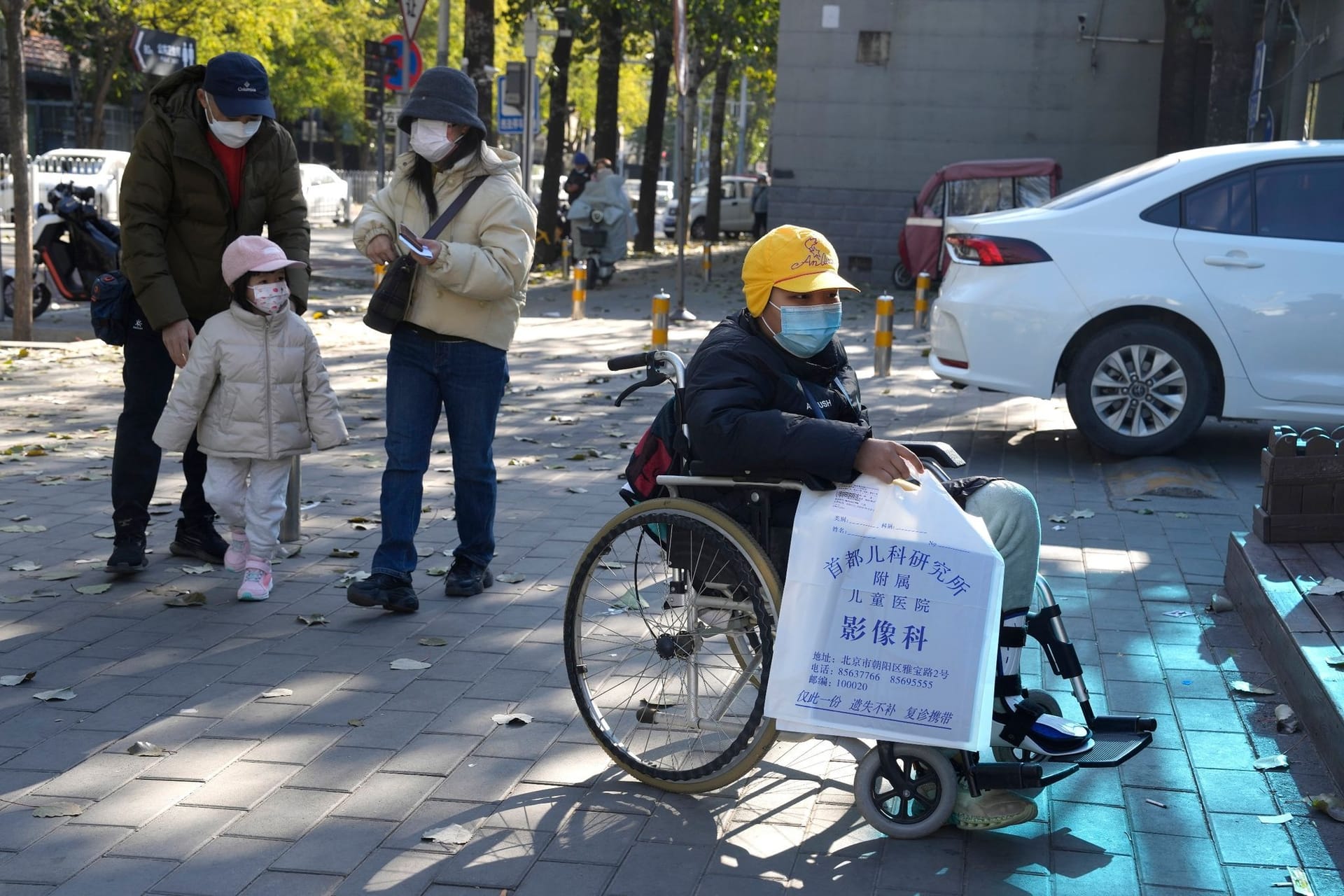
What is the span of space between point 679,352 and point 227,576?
828 cm

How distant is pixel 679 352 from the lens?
553 inches

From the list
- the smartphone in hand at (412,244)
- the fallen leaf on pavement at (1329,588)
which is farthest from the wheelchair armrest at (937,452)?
the smartphone in hand at (412,244)

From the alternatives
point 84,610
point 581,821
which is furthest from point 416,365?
point 581,821

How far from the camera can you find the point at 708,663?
408cm

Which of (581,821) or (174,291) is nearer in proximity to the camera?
(581,821)

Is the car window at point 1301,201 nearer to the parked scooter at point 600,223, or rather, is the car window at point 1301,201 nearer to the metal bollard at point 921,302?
the metal bollard at point 921,302

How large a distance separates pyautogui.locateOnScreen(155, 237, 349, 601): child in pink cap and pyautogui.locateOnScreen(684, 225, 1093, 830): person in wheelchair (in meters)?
2.22

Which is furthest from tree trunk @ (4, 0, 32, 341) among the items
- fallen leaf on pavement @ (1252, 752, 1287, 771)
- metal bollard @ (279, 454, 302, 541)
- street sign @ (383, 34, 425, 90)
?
fallen leaf on pavement @ (1252, 752, 1287, 771)

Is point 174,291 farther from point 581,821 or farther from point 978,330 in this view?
point 978,330

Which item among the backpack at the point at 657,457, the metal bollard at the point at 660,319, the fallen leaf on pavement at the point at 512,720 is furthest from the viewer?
the metal bollard at the point at 660,319

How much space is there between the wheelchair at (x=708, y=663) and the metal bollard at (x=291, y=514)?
2.57 m

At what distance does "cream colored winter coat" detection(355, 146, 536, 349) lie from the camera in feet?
18.0

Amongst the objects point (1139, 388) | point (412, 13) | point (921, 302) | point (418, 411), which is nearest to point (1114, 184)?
point (1139, 388)

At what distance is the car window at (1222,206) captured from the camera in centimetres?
841
